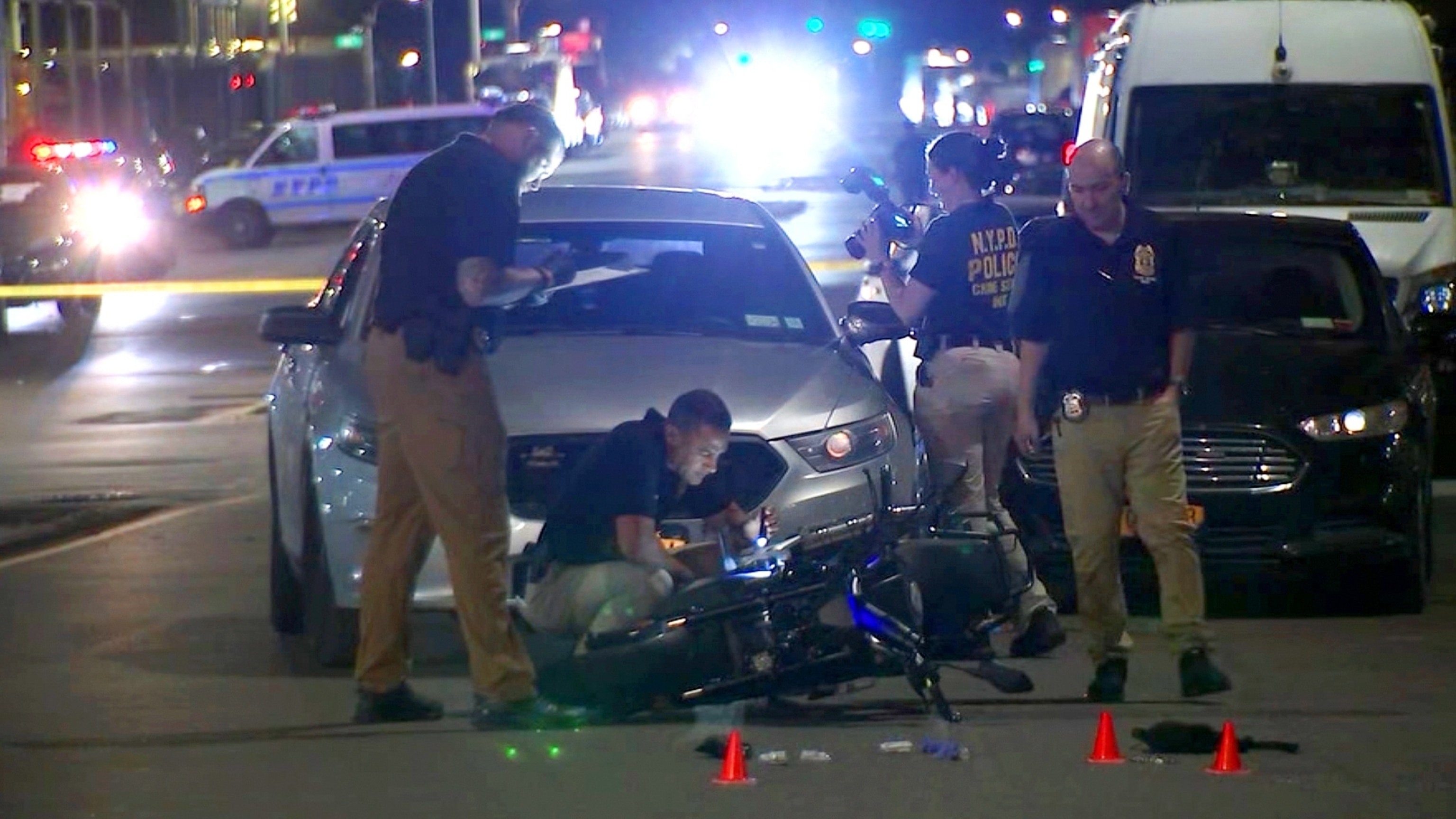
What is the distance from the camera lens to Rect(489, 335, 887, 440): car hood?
8461mm

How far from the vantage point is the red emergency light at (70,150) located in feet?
100.0

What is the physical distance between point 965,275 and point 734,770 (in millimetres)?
2790

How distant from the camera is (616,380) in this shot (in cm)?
863

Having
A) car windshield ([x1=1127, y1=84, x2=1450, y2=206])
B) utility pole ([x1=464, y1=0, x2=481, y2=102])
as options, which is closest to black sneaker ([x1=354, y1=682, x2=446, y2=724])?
car windshield ([x1=1127, y1=84, x2=1450, y2=206])

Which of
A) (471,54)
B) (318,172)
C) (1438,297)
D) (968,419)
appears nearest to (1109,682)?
(968,419)

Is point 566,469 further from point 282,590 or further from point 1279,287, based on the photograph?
point 1279,287

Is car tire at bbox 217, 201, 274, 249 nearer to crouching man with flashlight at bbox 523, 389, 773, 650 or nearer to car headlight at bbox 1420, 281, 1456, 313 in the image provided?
car headlight at bbox 1420, 281, 1456, 313

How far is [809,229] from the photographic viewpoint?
1345 inches

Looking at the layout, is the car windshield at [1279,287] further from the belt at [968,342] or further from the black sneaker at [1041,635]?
the black sneaker at [1041,635]

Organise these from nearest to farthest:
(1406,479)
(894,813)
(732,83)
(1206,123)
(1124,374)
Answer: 1. (894,813)
2. (1124,374)
3. (1406,479)
4. (1206,123)
5. (732,83)

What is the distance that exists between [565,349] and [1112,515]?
6.61 feet

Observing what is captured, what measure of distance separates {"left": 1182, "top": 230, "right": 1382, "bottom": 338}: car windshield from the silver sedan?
2021mm

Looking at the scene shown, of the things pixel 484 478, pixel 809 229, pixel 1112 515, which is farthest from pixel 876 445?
pixel 809 229

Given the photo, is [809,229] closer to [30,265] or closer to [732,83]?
[30,265]
